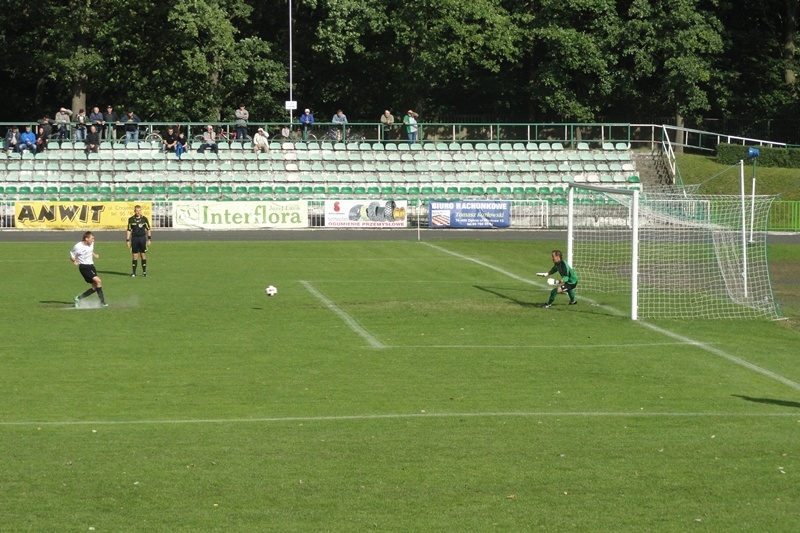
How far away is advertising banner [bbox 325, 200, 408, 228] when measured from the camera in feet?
148

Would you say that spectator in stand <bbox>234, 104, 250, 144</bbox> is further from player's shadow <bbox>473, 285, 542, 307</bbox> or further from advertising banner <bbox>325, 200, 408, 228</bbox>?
player's shadow <bbox>473, 285, 542, 307</bbox>

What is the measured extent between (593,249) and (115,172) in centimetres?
2136

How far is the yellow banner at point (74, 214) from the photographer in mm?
43406

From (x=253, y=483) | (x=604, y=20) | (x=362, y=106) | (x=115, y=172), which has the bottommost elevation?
(x=253, y=483)

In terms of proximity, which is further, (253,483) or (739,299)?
(739,299)

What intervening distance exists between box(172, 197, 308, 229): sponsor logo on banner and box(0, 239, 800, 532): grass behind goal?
57.4ft

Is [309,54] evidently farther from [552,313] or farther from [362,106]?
[552,313]

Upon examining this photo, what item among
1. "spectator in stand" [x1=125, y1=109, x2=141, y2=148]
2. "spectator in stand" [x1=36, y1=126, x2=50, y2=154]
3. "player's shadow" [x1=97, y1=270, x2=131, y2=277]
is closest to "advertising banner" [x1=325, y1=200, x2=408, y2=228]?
"spectator in stand" [x1=125, y1=109, x2=141, y2=148]

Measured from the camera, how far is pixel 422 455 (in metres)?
12.0

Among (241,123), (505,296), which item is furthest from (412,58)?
(505,296)

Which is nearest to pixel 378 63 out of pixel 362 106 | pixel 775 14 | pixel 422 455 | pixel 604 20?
pixel 362 106

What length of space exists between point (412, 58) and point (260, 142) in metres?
12.6

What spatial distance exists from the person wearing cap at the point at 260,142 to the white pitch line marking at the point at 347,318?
22.3 metres

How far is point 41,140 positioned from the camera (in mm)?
49125
